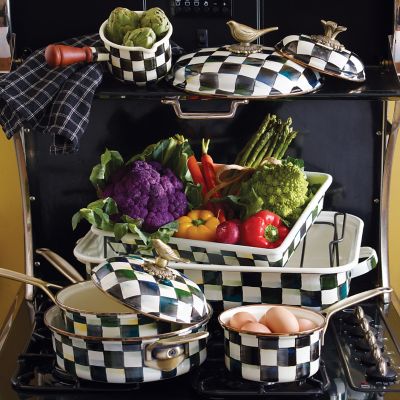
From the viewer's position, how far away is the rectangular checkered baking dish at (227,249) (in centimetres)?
167

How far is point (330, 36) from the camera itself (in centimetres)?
173

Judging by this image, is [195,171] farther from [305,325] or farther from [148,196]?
[305,325]

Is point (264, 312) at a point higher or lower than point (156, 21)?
lower

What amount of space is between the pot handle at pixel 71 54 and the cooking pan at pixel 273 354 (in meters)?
0.56

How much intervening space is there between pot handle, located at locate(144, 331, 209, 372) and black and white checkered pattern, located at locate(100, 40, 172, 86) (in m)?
0.51

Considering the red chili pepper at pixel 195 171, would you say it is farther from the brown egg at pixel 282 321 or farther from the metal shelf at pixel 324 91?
the brown egg at pixel 282 321

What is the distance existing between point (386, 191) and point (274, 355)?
1.87ft

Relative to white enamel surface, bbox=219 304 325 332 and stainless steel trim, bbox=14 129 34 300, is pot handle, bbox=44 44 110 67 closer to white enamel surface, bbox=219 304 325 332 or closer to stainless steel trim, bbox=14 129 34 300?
stainless steel trim, bbox=14 129 34 300

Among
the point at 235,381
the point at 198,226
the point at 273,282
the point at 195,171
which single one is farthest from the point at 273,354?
the point at 195,171

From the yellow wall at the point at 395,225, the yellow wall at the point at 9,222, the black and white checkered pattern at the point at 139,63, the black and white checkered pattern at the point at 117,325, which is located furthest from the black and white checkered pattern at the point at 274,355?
the yellow wall at the point at 9,222

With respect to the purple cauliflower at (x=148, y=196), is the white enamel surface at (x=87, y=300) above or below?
below

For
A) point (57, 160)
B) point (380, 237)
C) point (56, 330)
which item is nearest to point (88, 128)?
point (57, 160)

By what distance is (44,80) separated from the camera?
176cm

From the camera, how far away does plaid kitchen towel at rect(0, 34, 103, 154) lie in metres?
1.72
